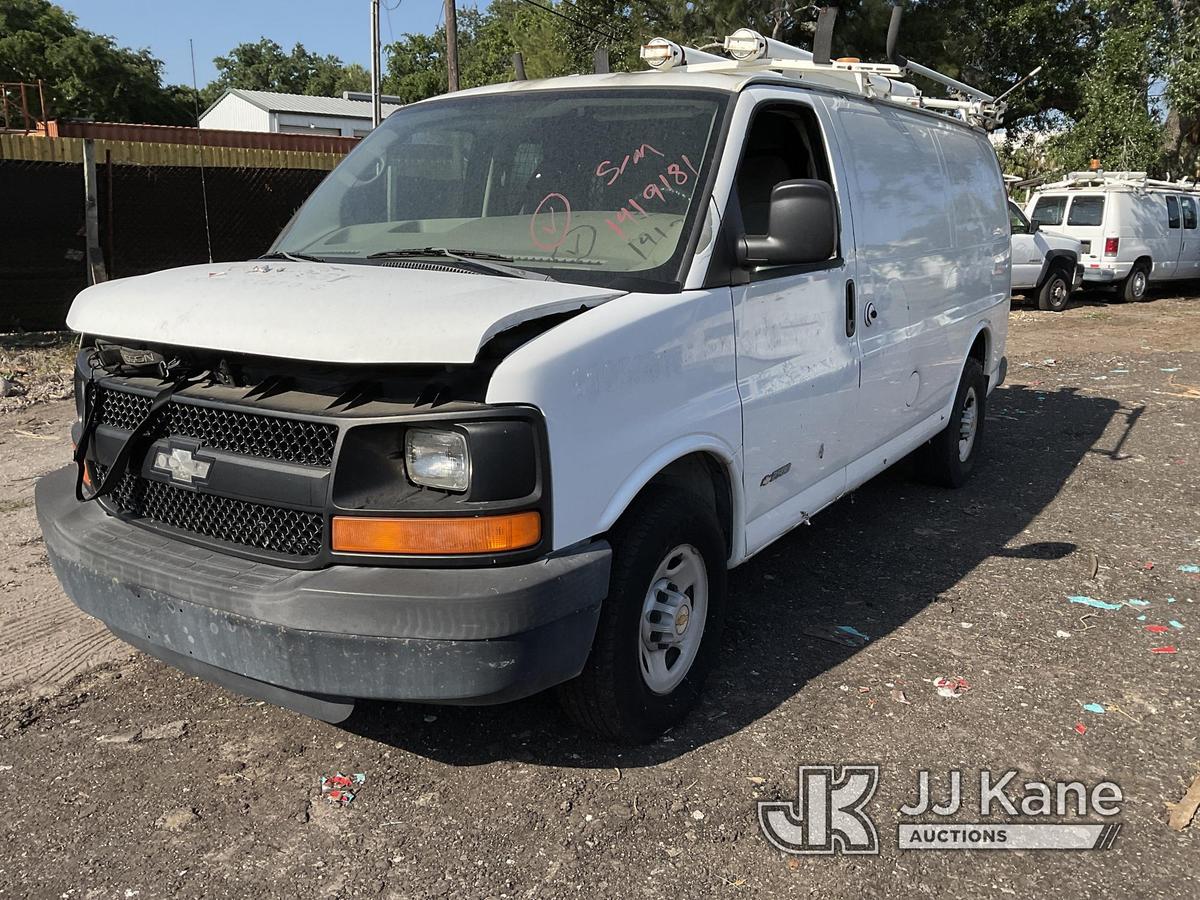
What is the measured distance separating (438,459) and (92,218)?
412 inches

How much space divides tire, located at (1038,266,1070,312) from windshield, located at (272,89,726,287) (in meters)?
15.3

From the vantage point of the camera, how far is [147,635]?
3053mm

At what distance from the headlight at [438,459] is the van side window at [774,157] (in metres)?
1.60

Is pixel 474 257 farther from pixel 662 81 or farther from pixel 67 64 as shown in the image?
pixel 67 64

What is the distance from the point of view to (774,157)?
418cm

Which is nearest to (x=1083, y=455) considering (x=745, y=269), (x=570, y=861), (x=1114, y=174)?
(x=745, y=269)

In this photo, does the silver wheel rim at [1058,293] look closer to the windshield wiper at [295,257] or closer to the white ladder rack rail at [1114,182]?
the white ladder rack rail at [1114,182]

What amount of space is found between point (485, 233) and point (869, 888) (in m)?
2.47

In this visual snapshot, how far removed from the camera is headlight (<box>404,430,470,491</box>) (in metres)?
2.71

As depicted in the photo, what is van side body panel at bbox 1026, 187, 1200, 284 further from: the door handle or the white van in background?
the door handle

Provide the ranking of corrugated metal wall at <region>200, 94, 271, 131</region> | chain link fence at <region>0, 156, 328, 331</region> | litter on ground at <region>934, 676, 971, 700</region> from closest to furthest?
litter on ground at <region>934, 676, 971, 700</region> < chain link fence at <region>0, 156, 328, 331</region> < corrugated metal wall at <region>200, 94, 271, 131</region>

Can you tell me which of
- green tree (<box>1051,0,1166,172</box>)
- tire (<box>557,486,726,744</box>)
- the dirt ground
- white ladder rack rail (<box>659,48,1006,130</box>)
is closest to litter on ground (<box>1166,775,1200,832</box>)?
the dirt ground

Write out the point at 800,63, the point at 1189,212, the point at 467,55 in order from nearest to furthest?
1. the point at 800,63
2. the point at 1189,212
3. the point at 467,55

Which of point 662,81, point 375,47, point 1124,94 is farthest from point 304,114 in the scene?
point 662,81
